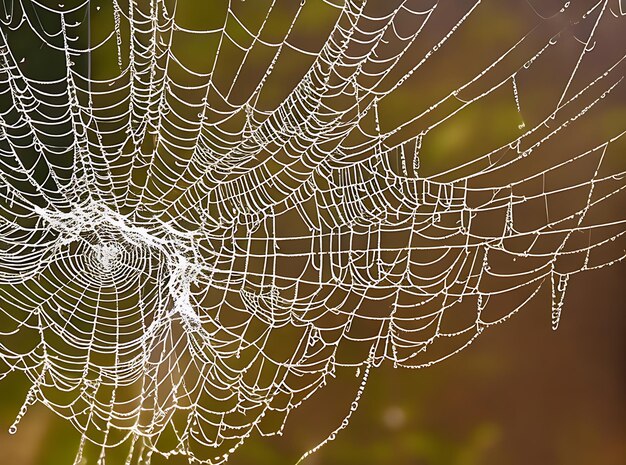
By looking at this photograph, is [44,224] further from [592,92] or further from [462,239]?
[592,92]

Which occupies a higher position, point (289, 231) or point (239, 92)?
point (239, 92)

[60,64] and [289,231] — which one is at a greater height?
[60,64]

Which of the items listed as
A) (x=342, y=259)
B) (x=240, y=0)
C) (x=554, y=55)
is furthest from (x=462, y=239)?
(x=240, y=0)

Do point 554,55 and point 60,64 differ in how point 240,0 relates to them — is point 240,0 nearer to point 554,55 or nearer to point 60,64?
point 60,64

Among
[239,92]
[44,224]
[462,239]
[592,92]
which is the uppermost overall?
[592,92]

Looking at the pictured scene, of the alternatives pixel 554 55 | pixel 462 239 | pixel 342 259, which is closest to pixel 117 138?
pixel 342 259

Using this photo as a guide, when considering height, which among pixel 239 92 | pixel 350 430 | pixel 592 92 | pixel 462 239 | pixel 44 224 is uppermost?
pixel 592 92
